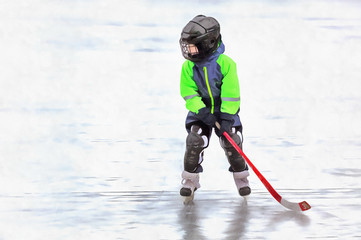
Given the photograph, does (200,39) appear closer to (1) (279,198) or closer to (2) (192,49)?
(2) (192,49)

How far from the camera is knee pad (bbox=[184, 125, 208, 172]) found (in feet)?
12.6

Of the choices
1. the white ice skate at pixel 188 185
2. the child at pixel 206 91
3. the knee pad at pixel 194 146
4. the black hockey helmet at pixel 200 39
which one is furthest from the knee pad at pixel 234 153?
the black hockey helmet at pixel 200 39

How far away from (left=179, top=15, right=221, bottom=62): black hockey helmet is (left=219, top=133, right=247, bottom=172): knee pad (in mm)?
495

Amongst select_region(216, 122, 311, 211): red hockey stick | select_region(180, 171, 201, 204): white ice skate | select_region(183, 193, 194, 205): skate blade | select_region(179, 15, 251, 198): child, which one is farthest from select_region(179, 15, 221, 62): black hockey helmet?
select_region(183, 193, 194, 205): skate blade

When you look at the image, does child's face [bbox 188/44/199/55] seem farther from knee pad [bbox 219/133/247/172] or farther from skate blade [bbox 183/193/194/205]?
skate blade [bbox 183/193/194/205]

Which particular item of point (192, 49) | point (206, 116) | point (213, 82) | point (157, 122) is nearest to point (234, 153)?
point (206, 116)

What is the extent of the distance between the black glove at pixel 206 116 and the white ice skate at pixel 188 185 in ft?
1.19

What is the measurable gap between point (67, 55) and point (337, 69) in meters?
2.83

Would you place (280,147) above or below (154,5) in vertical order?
below

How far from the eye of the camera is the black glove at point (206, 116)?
372 cm

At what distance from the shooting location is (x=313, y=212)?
3.76 m

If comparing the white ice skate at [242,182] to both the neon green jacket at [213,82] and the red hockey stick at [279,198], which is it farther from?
the neon green jacket at [213,82]

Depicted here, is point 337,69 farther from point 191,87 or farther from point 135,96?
point 191,87

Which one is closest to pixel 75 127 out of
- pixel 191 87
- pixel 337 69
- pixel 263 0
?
pixel 191 87
